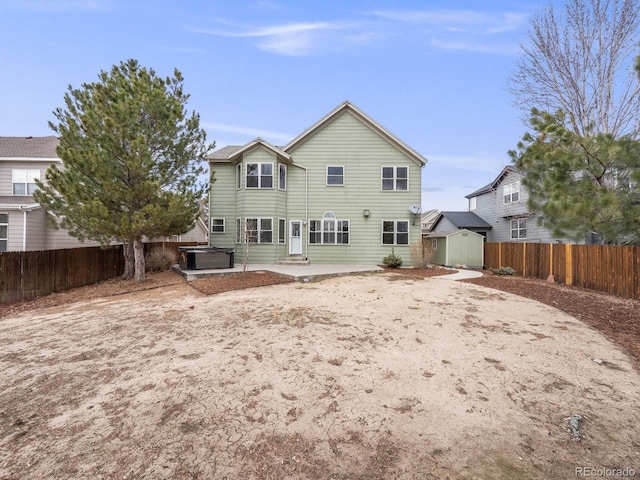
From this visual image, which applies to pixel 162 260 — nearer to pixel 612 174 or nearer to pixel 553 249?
pixel 612 174

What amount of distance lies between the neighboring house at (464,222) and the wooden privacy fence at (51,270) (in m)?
23.7

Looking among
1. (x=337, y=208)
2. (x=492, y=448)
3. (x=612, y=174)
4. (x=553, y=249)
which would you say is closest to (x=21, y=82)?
(x=337, y=208)

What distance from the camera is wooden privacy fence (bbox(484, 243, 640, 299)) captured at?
29.6 feet

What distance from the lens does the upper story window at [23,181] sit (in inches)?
662

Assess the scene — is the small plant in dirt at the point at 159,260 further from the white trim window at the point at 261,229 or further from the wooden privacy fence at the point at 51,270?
the white trim window at the point at 261,229

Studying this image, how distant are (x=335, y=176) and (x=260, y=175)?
427 cm

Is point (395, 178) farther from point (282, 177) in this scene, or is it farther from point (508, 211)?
point (508, 211)

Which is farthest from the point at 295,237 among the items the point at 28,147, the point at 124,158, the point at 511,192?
the point at 511,192

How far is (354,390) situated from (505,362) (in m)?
2.51

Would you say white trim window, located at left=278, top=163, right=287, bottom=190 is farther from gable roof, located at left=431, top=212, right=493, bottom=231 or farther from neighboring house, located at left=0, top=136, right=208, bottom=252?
gable roof, located at left=431, top=212, right=493, bottom=231

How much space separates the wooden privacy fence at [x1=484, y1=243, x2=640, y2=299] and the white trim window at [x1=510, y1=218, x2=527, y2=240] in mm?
7796

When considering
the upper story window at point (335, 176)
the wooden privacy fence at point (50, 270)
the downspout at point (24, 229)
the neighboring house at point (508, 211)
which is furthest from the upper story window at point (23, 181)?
the neighboring house at point (508, 211)

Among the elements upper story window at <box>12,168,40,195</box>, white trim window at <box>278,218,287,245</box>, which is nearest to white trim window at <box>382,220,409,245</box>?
white trim window at <box>278,218,287,245</box>

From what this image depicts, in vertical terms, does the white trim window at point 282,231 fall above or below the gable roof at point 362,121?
below
